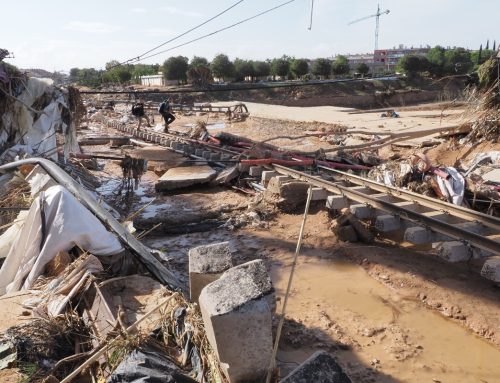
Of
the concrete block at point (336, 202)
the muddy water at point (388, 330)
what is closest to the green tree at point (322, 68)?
the concrete block at point (336, 202)

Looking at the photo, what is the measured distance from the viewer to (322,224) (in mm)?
7742

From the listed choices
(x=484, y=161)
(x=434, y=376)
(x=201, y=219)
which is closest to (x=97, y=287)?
(x=434, y=376)

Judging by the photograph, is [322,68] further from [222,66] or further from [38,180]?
[38,180]

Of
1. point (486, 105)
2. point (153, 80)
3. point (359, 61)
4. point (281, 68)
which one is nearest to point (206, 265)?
point (486, 105)

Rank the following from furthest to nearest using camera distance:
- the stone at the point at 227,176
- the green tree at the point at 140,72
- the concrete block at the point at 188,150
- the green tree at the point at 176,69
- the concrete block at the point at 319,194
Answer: the green tree at the point at 140,72 < the green tree at the point at 176,69 < the concrete block at the point at 188,150 < the stone at the point at 227,176 < the concrete block at the point at 319,194

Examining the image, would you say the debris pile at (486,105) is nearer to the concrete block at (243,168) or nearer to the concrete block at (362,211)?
the concrete block at (362,211)

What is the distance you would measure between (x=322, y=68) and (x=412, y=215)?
172 ft

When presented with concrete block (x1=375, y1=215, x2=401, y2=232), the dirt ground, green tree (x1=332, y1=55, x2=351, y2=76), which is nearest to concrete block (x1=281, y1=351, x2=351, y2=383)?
the dirt ground

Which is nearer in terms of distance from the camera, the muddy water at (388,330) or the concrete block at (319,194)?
the muddy water at (388,330)

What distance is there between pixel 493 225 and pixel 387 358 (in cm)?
278

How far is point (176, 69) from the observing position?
50.4 m

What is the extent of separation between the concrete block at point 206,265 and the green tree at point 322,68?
54883mm

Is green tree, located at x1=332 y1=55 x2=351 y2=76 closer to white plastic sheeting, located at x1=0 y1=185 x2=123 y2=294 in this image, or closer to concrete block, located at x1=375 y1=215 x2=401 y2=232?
concrete block, located at x1=375 y1=215 x2=401 y2=232

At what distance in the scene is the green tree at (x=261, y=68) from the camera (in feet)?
178
